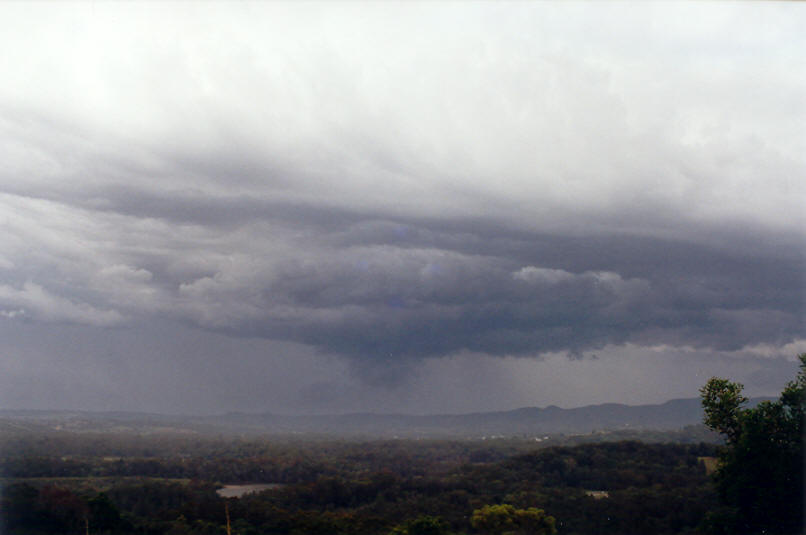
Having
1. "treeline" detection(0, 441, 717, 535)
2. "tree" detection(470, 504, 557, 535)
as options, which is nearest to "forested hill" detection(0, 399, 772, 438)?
"treeline" detection(0, 441, 717, 535)

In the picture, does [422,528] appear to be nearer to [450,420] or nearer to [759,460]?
[759,460]

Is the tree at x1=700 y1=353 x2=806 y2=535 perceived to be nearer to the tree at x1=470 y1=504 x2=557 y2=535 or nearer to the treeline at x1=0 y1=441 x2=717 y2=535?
the treeline at x1=0 y1=441 x2=717 y2=535

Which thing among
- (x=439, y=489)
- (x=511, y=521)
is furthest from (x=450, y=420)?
(x=511, y=521)

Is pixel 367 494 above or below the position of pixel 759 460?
below

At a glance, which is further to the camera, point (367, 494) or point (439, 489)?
point (439, 489)

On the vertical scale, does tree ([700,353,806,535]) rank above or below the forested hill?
above

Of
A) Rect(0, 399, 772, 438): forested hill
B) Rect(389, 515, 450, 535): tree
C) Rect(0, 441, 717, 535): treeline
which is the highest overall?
Rect(389, 515, 450, 535): tree

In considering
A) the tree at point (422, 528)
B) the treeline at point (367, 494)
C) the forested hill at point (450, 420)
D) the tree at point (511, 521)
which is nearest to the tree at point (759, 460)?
the treeline at point (367, 494)
